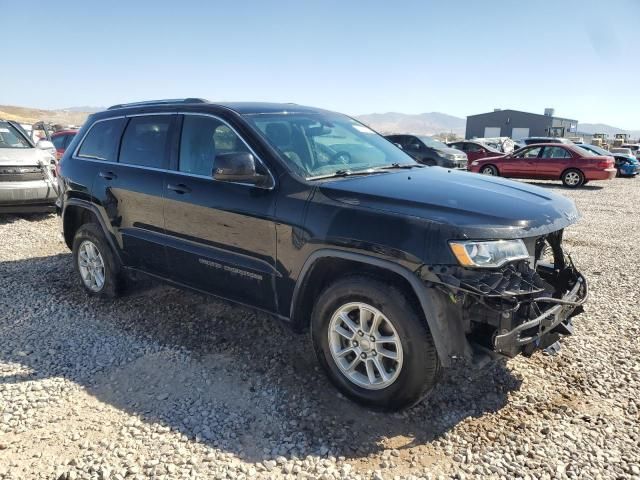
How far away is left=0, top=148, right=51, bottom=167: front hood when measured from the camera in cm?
820

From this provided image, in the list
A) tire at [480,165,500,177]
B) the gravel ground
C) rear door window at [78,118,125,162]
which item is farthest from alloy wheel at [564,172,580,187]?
rear door window at [78,118,125,162]

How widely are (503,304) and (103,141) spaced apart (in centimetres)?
399

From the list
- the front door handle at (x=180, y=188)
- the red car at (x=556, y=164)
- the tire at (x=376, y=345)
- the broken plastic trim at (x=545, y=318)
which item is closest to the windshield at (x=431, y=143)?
the red car at (x=556, y=164)

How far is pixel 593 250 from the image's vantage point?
7.36 m

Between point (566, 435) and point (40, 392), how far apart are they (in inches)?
→ 134

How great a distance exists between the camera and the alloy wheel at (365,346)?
300cm

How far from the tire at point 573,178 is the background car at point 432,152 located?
3.35 meters

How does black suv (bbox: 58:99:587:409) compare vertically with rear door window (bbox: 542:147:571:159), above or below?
above

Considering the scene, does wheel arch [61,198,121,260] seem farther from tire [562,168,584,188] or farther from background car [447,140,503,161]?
background car [447,140,503,161]

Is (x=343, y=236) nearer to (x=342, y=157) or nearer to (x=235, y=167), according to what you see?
(x=235, y=167)

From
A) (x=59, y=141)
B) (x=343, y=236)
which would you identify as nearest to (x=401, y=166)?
(x=343, y=236)

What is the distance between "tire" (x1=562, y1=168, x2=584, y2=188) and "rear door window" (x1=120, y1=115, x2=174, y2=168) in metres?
16.0

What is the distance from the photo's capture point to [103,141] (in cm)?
484

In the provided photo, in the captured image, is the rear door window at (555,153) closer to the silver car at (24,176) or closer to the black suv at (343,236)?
the black suv at (343,236)
